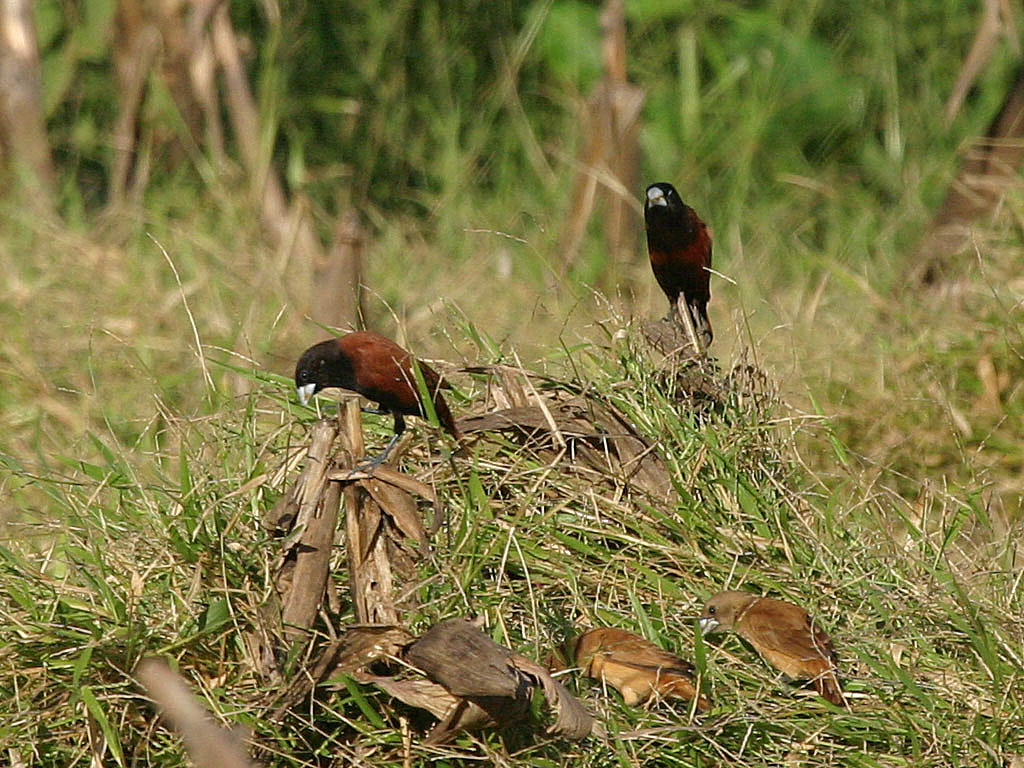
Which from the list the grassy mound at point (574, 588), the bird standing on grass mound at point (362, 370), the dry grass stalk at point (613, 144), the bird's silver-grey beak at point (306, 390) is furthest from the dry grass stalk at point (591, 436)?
the dry grass stalk at point (613, 144)

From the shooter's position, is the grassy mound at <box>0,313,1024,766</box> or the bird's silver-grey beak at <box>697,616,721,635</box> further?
the bird's silver-grey beak at <box>697,616,721,635</box>

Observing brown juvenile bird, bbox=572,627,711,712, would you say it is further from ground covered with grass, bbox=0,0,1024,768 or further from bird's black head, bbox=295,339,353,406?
bird's black head, bbox=295,339,353,406

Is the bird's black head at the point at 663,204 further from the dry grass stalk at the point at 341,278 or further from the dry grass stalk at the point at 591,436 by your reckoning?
the dry grass stalk at the point at 341,278

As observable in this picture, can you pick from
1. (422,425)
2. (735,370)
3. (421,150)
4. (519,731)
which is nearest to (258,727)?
(519,731)

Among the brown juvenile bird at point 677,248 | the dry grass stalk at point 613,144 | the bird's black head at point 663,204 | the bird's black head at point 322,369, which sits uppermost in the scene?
the bird's black head at point 322,369

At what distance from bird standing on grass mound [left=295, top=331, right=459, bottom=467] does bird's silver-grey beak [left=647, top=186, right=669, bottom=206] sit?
86cm

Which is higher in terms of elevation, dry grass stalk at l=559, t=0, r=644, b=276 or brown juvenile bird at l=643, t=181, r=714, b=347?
brown juvenile bird at l=643, t=181, r=714, b=347

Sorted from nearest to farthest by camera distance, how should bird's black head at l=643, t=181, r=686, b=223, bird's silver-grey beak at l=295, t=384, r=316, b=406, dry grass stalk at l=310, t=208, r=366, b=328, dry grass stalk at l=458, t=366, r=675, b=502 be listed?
bird's silver-grey beak at l=295, t=384, r=316, b=406, dry grass stalk at l=458, t=366, r=675, b=502, bird's black head at l=643, t=181, r=686, b=223, dry grass stalk at l=310, t=208, r=366, b=328

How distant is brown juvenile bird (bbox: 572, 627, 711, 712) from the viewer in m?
2.01

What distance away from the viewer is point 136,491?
7.73 feet

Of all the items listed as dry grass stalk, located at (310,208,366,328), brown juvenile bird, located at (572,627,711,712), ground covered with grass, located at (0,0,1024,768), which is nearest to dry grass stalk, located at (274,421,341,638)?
ground covered with grass, located at (0,0,1024,768)

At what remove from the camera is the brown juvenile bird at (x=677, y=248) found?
111 inches

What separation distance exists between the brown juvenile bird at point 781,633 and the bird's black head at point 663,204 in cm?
91

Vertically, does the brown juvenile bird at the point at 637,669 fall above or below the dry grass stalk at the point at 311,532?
below
